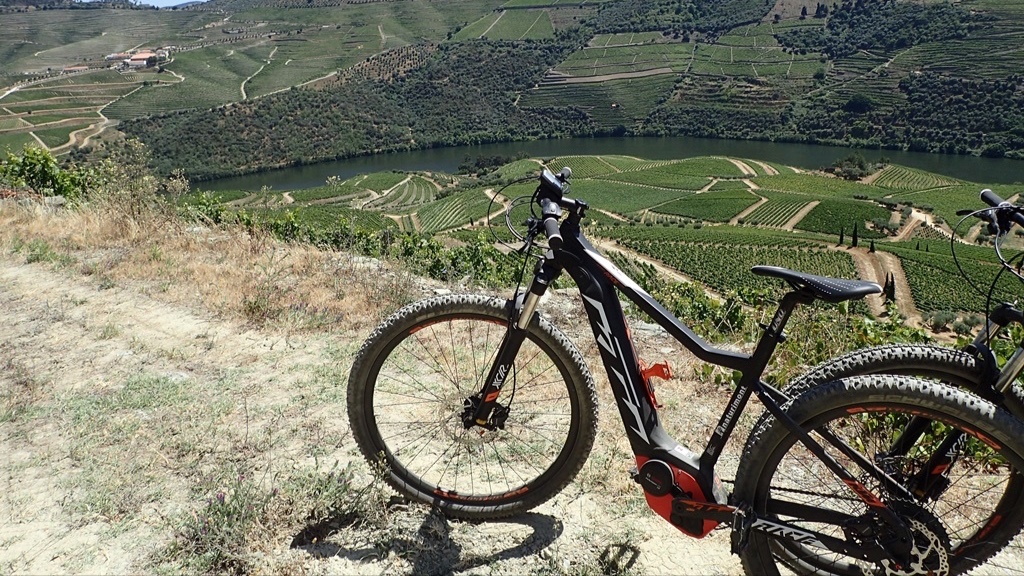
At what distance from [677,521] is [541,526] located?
607mm

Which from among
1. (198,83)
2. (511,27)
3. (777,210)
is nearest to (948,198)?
(777,210)

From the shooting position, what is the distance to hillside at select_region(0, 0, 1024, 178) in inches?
3735

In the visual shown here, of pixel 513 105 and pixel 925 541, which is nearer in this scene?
pixel 925 541

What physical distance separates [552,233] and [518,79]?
144090 millimetres

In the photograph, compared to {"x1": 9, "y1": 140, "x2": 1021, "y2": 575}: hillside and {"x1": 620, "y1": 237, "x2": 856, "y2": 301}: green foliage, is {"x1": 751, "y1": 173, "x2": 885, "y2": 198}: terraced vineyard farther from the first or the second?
{"x1": 9, "y1": 140, "x2": 1021, "y2": 575}: hillside

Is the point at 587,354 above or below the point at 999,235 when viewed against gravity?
below

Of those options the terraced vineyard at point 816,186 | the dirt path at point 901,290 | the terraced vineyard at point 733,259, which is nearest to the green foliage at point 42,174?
the dirt path at point 901,290

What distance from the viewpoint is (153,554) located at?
8.00ft

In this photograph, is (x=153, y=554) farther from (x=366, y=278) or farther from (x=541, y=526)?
(x=366, y=278)

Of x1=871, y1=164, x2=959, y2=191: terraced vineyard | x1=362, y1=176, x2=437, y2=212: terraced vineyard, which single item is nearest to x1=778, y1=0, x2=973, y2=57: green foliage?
x1=871, y1=164, x2=959, y2=191: terraced vineyard

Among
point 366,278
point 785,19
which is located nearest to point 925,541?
point 366,278

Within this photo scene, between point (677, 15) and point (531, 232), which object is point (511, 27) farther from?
point (531, 232)

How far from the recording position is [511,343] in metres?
2.64

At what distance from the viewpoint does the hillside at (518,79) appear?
311 feet
